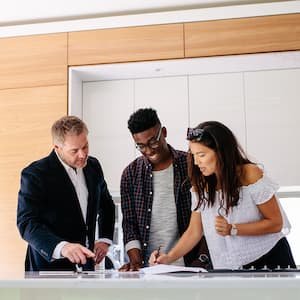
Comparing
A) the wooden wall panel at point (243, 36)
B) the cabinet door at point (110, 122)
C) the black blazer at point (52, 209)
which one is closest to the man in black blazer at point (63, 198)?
the black blazer at point (52, 209)

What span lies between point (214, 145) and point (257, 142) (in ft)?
3.71

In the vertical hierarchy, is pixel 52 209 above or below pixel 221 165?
below

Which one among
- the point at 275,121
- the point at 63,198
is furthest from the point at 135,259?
the point at 275,121

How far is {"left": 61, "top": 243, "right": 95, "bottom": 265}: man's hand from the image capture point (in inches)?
64.4

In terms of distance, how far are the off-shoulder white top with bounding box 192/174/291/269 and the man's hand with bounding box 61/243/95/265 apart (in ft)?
1.61

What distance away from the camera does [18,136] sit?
3135 millimetres

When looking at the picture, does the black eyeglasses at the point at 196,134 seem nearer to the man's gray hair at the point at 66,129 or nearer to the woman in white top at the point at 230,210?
the woman in white top at the point at 230,210

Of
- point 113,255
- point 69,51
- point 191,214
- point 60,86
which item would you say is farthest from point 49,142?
point 191,214

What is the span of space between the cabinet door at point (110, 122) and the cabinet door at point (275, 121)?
2.34ft

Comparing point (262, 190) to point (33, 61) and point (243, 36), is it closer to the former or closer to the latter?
point (243, 36)

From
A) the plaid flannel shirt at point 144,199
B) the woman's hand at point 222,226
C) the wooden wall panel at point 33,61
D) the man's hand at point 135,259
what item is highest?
the wooden wall panel at point 33,61

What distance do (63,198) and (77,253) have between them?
450mm

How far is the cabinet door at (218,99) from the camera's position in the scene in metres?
3.09

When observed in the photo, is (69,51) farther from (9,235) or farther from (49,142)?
(9,235)
